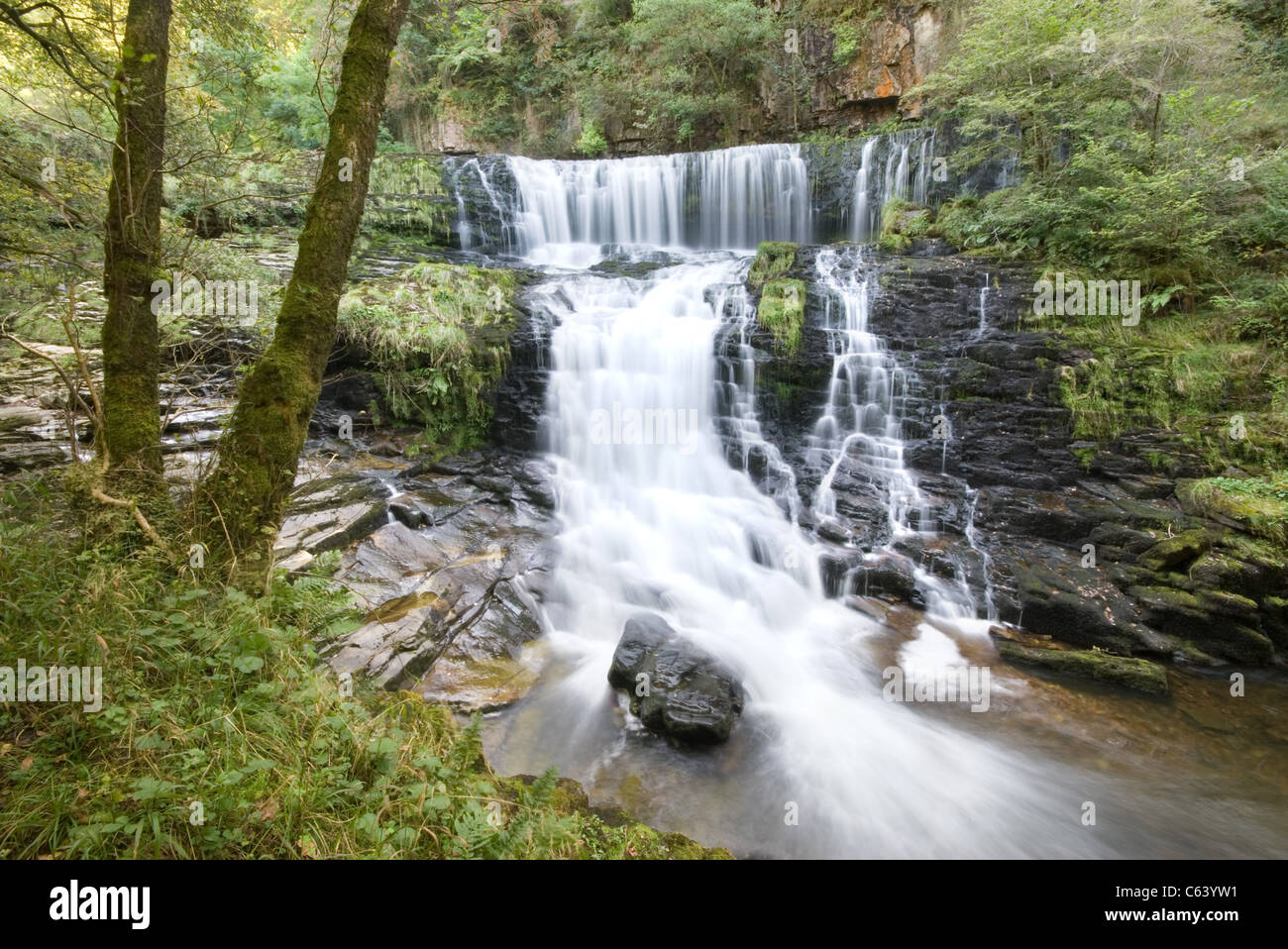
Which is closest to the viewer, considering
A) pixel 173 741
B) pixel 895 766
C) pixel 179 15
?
pixel 173 741

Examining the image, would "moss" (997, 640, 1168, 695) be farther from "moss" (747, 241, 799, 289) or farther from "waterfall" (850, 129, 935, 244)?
"waterfall" (850, 129, 935, 244)

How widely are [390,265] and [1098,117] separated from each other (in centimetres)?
1339

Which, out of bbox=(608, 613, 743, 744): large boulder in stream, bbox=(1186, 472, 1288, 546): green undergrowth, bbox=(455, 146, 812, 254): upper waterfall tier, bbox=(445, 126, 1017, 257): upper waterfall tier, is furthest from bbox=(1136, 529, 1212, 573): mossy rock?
bbox=(455, 146, 812, 254): upper waterfall tier

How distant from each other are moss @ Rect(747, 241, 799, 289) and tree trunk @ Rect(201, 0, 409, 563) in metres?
8.36

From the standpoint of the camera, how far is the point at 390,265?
1080cm

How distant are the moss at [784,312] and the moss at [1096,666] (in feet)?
18.2

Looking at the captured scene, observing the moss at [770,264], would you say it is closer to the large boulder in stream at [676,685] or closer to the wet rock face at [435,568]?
the wet rock face at [435,568]

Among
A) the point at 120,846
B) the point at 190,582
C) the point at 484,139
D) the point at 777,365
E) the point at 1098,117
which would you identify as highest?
the point at 484,139

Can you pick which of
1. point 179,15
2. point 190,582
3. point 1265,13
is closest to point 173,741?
point 190,582

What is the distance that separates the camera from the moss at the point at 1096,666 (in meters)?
A: 5.75

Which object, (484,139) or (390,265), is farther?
(484,139)

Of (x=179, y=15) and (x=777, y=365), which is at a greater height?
(x=179, y=15)
